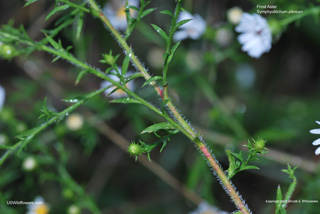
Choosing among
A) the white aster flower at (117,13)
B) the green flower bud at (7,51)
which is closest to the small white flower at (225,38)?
the white aster flower at (117,13)

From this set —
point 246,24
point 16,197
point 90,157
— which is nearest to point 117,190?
point 90,157

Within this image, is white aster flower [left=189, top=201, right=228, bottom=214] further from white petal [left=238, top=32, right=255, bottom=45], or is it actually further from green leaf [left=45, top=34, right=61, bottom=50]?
green leaf [left=45, top=34, right=61, bottom=50]

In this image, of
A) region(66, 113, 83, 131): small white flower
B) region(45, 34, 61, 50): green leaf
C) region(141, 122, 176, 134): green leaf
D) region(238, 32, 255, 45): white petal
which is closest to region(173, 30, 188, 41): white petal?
region(238, 32, 255, 45): white petal

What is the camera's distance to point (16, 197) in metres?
2.87

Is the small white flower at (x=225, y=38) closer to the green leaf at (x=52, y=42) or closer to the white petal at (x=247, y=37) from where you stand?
the white petal at (x=247, y=37)

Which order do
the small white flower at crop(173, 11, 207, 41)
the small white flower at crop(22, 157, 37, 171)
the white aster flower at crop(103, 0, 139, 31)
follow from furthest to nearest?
1. the white aster flower at crop(103, 0, 139, 31)
2. the small white flower at crop(173, 11, 207, 41)
3. the small white flower at crop(22, 157, 37, 171)

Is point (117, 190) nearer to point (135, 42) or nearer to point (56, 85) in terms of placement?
point (56, 85)

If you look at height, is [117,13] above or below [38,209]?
above

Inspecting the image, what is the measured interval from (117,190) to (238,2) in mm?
1797

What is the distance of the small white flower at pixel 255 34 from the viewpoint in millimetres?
2043

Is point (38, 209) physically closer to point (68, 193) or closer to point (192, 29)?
point (68, 193)

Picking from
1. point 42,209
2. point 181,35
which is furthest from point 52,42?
point 42,209

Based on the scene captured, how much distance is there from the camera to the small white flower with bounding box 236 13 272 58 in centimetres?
204

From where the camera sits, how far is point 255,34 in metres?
2.10
